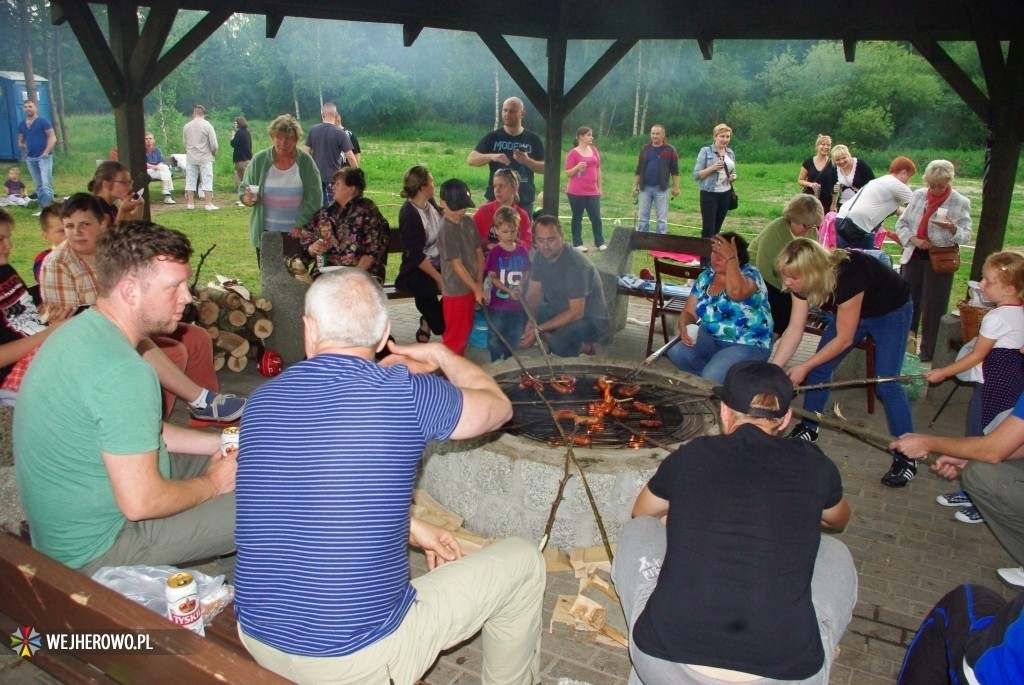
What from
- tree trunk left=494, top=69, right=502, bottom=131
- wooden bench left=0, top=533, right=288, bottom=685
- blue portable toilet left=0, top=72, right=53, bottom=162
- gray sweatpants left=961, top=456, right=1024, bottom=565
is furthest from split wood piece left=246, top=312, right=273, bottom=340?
tree trunk left=494, top=69, right=502, bottom=131

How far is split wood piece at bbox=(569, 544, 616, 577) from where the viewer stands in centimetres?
400

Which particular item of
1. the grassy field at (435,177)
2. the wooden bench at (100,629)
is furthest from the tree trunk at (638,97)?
the wooden bench at (100,629)

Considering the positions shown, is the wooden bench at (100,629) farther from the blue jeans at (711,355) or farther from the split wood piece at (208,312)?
the split wood piece at (208,312)

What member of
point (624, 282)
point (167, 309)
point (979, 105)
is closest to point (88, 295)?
point (167, 309)

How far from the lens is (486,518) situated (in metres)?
4.25

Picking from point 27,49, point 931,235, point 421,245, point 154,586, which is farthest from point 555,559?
point 27,49

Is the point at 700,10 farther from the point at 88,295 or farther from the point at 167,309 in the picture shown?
the point at 167,309

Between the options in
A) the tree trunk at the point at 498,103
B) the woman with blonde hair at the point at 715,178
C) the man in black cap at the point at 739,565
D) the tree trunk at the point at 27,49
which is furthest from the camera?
the tree trunk at the point at 498,103

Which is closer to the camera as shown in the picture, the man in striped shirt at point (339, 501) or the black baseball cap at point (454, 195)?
the man in striped shirt at point (339, 501)

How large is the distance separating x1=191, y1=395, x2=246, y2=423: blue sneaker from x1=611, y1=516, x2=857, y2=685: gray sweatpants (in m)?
2.49

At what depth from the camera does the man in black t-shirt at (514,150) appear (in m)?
8.41

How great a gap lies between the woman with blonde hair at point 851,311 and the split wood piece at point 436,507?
7.04ft

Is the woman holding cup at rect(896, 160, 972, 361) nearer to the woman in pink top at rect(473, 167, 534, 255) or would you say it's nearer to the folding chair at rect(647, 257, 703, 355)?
the folding chair at rect(647, 257, 703, 355)

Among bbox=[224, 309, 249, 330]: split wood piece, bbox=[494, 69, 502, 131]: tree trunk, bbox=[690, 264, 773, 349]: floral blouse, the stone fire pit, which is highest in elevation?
bbox=[494, 69, 502, 131]: tree trunk
